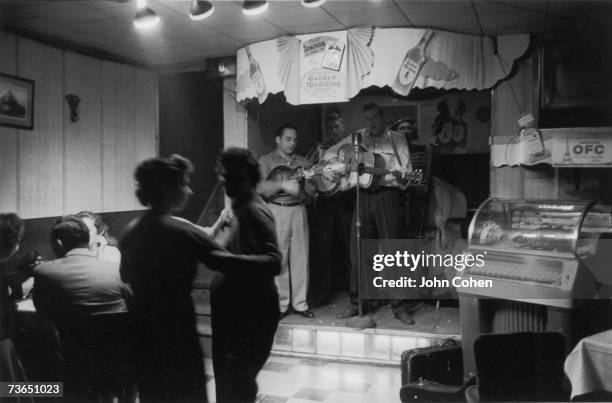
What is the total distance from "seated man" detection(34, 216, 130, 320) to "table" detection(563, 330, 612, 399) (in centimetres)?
214

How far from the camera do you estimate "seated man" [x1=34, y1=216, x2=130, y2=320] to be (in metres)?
2.52

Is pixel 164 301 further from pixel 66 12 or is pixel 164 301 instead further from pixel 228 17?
pixel 66 12

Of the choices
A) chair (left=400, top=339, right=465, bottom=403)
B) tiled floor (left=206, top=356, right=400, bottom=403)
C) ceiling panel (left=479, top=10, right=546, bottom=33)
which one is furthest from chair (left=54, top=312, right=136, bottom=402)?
ceiling panel (left=479, top=10, right=546, bottom=33)

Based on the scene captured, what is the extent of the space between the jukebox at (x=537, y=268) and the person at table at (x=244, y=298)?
1699 mm

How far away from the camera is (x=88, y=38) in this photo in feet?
16.3

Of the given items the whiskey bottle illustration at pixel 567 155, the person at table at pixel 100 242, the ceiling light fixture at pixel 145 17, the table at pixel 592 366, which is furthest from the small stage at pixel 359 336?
the ceiling light fixture at pixel 145 17

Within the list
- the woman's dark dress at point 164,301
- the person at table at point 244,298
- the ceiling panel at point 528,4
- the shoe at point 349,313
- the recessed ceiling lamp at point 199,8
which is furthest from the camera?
the shoe at point 349,313

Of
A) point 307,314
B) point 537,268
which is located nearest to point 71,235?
point 307,314

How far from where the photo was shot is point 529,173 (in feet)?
15.2

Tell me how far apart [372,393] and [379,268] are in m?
1.36

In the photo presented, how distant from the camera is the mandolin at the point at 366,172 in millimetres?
4578

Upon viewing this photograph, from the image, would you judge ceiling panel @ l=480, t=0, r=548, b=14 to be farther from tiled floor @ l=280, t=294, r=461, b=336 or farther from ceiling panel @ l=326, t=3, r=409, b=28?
tiled floor @ l=280, t=294, r=461, b=336

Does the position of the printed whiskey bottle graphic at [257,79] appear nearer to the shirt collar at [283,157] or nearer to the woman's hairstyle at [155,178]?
the shirt collar at [283,157]

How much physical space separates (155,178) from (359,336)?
278 centimetres
